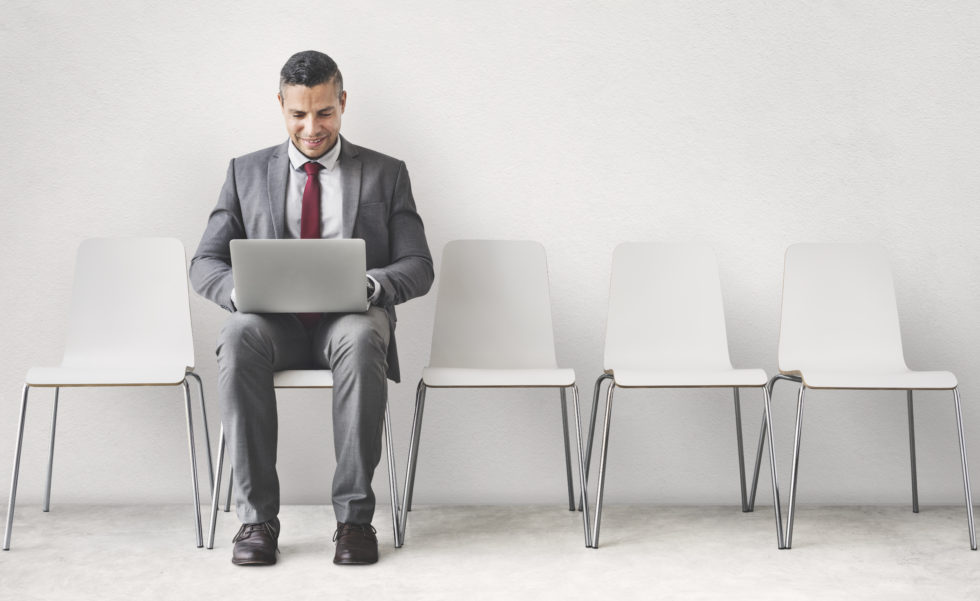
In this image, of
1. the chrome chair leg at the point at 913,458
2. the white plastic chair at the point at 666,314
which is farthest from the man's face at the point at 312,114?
the chrome chair leg at the point at 913,458

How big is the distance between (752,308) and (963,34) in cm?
108

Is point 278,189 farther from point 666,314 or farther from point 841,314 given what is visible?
point 841,314

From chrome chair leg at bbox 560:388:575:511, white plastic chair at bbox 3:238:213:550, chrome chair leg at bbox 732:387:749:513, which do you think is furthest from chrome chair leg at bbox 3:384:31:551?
chrome chair leg at bbox 732:387:749:513

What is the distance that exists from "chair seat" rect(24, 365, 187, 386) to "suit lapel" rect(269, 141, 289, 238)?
449 millimetres

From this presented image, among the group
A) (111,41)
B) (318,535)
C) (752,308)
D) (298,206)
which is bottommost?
(318,535)

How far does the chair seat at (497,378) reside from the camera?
2.27m

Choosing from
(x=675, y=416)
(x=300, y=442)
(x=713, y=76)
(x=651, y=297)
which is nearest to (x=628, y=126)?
(x=713, y=76)

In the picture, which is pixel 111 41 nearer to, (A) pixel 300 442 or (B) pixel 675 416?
(A) pixel 300 442

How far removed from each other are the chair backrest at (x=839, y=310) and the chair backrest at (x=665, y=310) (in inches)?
8.4

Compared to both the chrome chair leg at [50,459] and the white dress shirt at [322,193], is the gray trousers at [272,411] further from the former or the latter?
the chrome chair leg at [50,459]

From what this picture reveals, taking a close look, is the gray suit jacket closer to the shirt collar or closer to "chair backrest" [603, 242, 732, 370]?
the shirt collar

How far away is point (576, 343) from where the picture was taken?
2799 mm

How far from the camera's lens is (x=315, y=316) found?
234 cm

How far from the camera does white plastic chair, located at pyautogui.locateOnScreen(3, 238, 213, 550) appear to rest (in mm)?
2520
